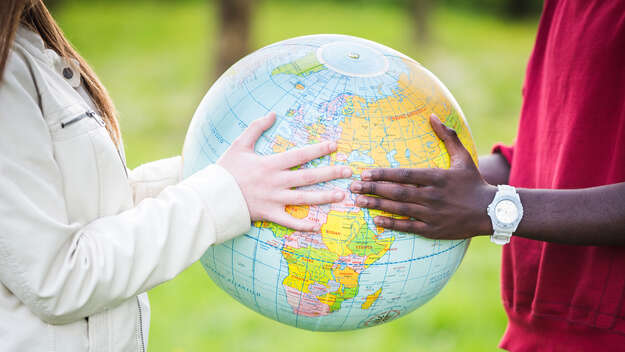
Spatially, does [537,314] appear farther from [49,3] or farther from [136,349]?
[49,3]

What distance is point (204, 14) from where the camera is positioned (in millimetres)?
17781

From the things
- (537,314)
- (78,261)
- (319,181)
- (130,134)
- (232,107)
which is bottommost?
(130,134)

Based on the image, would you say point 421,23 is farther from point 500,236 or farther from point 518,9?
point 500,236

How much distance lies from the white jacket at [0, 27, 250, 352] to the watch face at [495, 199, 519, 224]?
0.78 metres

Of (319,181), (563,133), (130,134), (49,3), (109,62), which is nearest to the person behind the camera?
(319,181)

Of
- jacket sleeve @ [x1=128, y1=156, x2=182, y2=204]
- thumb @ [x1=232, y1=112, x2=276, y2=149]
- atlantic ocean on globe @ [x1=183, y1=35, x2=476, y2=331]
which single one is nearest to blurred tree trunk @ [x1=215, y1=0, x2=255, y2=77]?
A: jacket sleeve @ [x1=128, y1=156, x2=182, y2=204]

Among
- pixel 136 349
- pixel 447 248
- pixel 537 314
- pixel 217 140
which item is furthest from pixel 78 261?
pixel 537 314

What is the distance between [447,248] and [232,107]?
2.75 ft

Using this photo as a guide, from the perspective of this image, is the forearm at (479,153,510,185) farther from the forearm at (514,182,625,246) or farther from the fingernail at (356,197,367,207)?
the fingernail at (356,197,367,207)

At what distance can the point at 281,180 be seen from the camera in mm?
1812

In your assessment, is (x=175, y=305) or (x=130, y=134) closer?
(x=175, y=305)

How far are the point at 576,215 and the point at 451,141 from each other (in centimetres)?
45

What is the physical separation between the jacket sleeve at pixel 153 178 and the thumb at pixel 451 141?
3.13 ft

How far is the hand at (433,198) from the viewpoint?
184cm
